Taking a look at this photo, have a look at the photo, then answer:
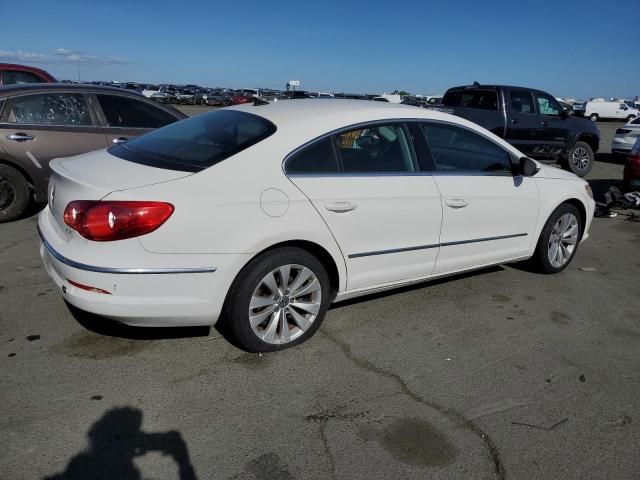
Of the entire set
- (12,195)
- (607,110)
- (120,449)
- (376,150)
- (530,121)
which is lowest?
(120,449)

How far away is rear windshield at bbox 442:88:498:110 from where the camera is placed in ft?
35.5

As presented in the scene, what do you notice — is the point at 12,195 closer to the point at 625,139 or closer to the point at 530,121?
the point at 530,121

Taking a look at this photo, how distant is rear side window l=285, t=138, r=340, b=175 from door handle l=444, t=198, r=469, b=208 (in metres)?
0.96

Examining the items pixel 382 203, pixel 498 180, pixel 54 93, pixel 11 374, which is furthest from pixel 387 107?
pixel 54 93

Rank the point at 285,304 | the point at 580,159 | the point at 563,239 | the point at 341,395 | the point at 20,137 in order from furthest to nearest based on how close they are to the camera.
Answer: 1. the point at 580,159
2. the point at 20,137
3. the point at 563,239
4. the point at 285,304
5. the point at 341,395

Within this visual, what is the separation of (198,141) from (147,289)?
44.4 inches

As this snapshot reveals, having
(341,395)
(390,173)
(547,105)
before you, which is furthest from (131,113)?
(547,105)

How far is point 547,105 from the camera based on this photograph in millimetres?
11516

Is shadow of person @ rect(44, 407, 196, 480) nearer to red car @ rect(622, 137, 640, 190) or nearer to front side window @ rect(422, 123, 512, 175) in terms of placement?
front side window @ rect(422, 123, 512, 175)

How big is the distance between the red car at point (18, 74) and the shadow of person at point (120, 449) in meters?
9.22

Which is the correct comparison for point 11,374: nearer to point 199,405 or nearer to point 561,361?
point 199,405

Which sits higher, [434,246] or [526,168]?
[526,168]

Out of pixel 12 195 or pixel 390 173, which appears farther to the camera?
pixel 12 195

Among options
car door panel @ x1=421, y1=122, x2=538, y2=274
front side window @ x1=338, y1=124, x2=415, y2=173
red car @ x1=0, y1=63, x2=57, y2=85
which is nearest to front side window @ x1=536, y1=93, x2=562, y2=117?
Result: car door panel @ x1=421, y1=122, x2=538, y2=274
